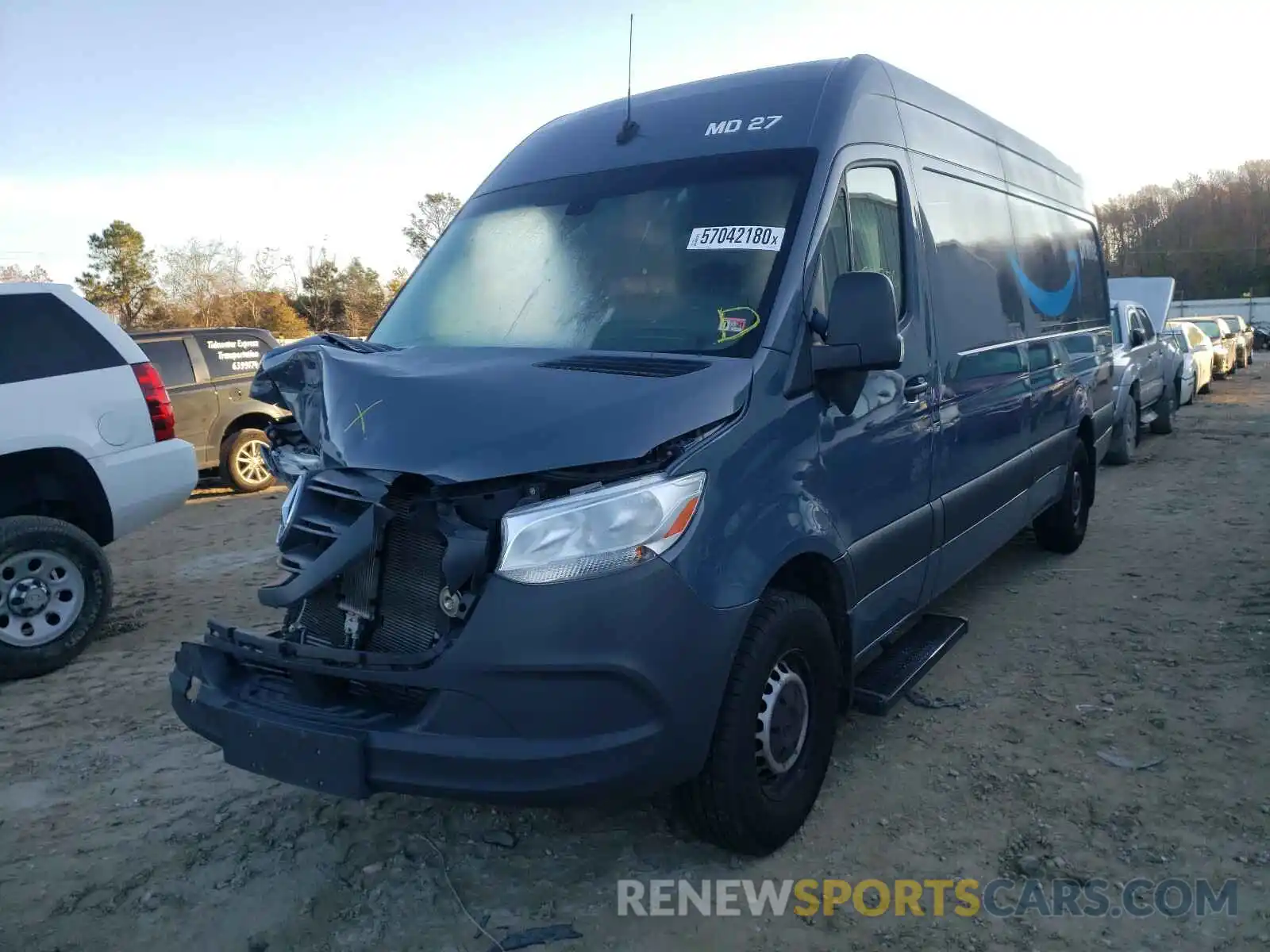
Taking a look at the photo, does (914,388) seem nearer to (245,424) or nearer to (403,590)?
(403,590)

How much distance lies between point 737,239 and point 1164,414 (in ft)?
39.5

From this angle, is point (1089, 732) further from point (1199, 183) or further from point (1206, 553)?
point (1199, 183)

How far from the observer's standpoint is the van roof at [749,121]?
3533mm

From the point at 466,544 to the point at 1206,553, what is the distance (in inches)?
244

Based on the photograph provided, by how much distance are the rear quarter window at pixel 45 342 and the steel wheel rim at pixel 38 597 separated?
106 centimetres

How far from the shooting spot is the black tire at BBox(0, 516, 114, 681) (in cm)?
504

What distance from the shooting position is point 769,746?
300cm

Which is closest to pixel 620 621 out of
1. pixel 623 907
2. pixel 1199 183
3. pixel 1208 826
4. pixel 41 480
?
pixel 623 907

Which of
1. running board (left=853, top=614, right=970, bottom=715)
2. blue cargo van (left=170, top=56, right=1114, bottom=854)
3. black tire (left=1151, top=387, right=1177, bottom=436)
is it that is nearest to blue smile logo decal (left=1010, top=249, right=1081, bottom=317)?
blue cargo van (left=170, top=56, right=1114, bottom=854)

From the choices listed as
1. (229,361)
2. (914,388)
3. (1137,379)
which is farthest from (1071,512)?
(229,361)

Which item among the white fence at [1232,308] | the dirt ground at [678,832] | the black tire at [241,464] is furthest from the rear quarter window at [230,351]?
the white fence at [1232,308]

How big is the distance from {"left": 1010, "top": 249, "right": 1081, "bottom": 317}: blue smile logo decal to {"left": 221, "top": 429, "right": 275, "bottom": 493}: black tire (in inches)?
334

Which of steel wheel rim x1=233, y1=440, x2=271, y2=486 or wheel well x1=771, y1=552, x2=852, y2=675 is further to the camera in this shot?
steel wheel rim x1=233, y1=440, x2=271, y2=486

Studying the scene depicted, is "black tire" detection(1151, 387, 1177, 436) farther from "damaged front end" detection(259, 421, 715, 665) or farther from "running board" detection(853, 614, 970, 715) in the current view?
"damaged front end" detection(259, 421, 715, 665)
